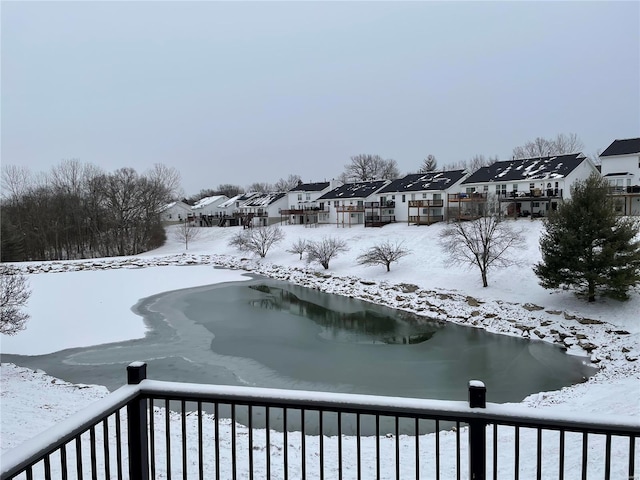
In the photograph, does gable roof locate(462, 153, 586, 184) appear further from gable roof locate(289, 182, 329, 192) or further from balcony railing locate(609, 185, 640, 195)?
gable roof locate(289, 182, 329, 192)

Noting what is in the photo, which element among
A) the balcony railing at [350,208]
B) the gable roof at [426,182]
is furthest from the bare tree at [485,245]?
the balcony railing at [350,208]

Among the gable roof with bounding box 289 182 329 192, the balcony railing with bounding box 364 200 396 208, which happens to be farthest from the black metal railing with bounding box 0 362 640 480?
the gable roof with bounding box 289 182 329 192

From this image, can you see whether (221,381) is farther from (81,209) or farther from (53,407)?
(81,209)

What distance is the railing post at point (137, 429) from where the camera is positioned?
297 centimetres

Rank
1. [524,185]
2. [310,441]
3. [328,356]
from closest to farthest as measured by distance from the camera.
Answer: [310,441] < [328,356] < [524,185]

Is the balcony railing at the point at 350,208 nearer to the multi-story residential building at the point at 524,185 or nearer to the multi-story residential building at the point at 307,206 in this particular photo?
the multi-story residential building at the point at 307,206

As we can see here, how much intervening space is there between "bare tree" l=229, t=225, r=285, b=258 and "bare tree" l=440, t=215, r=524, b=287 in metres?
21.0

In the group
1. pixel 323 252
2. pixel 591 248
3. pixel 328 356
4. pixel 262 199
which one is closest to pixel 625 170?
pixel 591 248

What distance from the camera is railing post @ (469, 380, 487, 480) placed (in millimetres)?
2632

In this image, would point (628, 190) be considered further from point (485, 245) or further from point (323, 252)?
point (323, 252)

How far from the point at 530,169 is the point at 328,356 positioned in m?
34.3

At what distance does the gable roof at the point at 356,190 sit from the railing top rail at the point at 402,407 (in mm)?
51039

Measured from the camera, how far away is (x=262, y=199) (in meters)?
69.5

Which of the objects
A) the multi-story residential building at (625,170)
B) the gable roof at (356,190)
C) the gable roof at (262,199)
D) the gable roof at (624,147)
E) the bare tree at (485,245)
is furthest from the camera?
the gable roof at (262,199)
